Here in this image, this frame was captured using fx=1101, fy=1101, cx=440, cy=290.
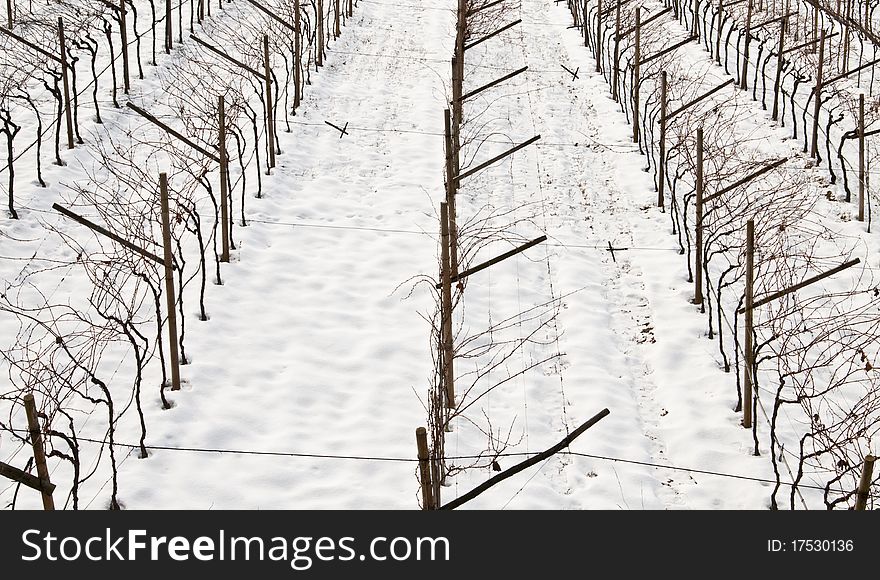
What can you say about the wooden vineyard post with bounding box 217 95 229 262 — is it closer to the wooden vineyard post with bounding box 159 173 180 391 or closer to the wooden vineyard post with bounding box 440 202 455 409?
the wooden vineyard post with bounding box 159 173 180 391

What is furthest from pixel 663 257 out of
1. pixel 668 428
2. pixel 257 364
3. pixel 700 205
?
pixel 257 364

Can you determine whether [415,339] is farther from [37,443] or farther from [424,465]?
[37,443]

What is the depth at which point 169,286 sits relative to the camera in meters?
12.9

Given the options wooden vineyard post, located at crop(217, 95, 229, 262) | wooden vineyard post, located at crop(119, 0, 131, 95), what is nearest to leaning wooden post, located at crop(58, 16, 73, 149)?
wooden vineyard post, located at crop(119, 0, 131, 95)

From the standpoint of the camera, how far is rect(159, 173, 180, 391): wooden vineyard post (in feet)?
42.0

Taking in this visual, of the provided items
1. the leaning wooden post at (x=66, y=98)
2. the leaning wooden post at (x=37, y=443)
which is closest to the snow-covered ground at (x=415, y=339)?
the leaning wooden post at (x=66, y=98)

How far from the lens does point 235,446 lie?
40.8 feet

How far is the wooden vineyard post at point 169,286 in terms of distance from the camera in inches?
504

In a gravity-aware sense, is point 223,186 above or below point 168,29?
below

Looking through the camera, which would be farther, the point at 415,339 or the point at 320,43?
the point at 320,43

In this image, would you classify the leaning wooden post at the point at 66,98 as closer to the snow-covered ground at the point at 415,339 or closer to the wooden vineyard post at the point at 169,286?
the snow-covered ground at the point at 415,339

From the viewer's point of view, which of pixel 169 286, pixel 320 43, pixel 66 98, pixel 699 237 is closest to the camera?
pixel 169 286

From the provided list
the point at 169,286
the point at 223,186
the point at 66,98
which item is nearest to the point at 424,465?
the point at 169,286

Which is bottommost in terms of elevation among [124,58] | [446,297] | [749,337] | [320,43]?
[749,337]
